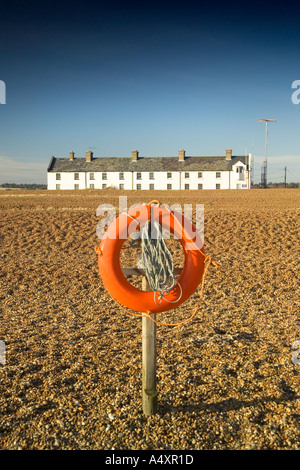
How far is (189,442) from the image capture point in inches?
134

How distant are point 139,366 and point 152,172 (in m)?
51.0

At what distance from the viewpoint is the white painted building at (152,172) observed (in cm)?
5306

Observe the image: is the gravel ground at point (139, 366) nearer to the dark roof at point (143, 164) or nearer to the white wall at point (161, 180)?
the white wall at point (161, 180)

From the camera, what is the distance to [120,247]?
3795mm

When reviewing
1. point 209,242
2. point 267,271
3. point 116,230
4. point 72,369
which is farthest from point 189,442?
point 209,242

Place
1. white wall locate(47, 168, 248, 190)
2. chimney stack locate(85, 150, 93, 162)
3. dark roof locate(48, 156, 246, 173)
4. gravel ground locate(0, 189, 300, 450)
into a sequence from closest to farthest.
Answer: gravel ground locate(0, 189, 300, 450) → white wall locate(47, 168, 248, 190) → dark roof locate(48, 156, 246, 173) → chimney stack locate(85, 150, 93, 162)

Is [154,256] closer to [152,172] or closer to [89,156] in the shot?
[152,172]

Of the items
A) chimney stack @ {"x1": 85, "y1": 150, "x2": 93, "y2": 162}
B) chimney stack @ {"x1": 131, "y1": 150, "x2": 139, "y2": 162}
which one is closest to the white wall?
chimney stack @ {"x1": 131, "y1": 150, "x2": 139, "y2": 162}

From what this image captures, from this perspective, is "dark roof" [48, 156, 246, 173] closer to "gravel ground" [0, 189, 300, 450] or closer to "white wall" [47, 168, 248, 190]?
"white wall" [47, 168, 248, 190]

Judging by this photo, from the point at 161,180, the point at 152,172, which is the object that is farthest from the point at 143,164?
the point at 161,180

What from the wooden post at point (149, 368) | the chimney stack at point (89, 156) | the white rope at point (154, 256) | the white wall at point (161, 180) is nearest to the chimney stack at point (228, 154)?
the white wall at point (161, 180)

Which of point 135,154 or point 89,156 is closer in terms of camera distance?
point 135,154

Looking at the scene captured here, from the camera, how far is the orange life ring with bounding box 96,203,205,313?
146 inches
